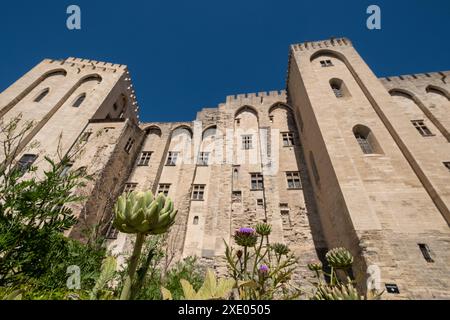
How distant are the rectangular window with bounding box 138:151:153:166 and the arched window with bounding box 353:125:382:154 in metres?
15.6

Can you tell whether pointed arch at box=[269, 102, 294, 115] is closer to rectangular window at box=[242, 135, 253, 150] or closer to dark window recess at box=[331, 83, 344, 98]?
rectangular window at box=[242, 135, 253, 150]

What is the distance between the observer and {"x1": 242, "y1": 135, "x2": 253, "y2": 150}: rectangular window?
1741 cm

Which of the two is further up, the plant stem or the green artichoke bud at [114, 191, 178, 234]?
the green artichoke bud at [114, 191, 178, 234]

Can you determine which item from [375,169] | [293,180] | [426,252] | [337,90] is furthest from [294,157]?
[426,252]

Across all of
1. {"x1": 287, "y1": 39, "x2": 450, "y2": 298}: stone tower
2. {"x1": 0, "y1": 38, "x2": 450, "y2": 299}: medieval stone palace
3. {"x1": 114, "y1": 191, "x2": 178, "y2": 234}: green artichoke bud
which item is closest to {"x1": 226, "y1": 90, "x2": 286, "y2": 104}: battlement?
{"x1": 0, "y1": 38, "x2": 450, "y2": 299}: medieval stone palace

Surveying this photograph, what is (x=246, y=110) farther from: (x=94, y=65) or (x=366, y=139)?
(x=94, y=65)

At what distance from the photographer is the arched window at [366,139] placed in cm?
1164

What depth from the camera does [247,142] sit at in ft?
58.2

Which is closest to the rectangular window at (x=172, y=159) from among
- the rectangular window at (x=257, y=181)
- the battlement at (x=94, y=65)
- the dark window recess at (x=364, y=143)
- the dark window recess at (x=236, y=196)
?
the dark window recess at (x=236, y=196)

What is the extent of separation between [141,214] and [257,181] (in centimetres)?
1422

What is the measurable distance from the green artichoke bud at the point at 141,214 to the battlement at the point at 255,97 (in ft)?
64.7

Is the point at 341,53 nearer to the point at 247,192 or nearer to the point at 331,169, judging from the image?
the point at 331,169

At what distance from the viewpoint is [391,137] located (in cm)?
1166

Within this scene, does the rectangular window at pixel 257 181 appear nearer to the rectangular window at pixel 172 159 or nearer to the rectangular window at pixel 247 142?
the rectangular window at pixel 247 142
